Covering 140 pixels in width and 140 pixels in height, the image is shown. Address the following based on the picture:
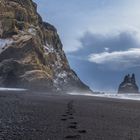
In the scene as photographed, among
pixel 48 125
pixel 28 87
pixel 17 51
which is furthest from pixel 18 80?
pixel 48 125

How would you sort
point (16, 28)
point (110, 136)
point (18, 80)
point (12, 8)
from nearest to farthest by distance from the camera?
1. point (110, 136)
2. point (18, 80)
3. point (16, 28)
4. point (12, 8)

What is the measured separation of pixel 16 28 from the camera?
186750 mm

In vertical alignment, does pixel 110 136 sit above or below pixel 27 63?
below

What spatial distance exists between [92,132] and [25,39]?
150 meters

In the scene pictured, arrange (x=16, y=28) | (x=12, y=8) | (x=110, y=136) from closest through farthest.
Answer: (x=110, y=136)
(x=16, y=28)
(x=12, y=8)

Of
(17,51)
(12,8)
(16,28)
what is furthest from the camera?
(12,8)

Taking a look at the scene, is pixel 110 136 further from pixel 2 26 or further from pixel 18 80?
pixel 2 26

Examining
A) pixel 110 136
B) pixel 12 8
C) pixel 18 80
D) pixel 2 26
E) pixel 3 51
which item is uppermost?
pixel 12 8

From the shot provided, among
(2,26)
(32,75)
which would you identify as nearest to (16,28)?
(2,26)

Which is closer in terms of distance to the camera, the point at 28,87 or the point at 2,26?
the point at 28,87

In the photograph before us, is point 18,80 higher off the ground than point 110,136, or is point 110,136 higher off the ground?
point 18,80

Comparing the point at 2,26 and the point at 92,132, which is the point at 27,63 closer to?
the point at 2,26

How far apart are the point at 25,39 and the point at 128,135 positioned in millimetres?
150546

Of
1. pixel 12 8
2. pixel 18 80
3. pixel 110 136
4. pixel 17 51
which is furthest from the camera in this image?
pixel 12 8
